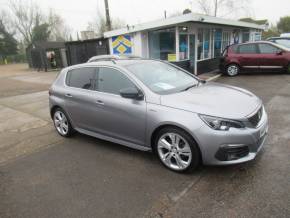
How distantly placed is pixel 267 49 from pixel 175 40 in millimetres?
4120

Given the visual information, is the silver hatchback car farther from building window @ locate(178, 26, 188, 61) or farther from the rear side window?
the rear side window

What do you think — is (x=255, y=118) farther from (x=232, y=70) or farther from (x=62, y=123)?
(x=232, y=70)

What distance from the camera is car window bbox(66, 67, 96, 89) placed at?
417 centimetres

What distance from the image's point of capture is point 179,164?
10.4 ft

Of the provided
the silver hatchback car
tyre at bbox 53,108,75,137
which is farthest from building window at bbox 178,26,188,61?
tyre at bbox 53,108,75,137

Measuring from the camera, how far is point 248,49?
419 inches

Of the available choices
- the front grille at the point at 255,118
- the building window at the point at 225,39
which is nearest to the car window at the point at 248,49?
the building window at the point at 225,39

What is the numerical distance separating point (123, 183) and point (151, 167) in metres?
0.53

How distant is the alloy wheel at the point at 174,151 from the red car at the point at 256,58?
894cm

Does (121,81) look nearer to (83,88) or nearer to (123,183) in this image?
(83,88)

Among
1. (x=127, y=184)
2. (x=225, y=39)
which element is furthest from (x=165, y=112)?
(x=225, y=39)

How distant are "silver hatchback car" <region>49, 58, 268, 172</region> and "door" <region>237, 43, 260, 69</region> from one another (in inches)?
296

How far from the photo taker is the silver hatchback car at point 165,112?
9.32 feet

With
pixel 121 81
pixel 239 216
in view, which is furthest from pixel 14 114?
pixel 239 216
